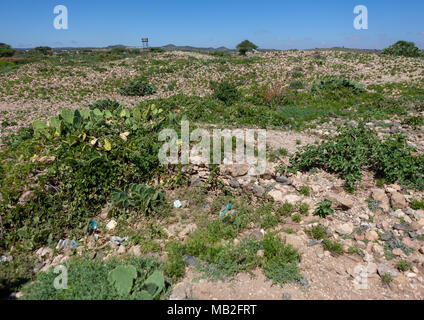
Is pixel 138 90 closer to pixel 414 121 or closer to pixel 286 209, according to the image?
pixel 286 209

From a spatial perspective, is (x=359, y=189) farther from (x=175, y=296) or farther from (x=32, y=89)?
(x=32, y=89)

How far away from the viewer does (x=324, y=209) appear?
4020 millimetres

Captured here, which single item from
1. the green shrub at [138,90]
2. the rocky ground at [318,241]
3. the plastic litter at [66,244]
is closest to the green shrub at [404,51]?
the rocky ground at [318,241]

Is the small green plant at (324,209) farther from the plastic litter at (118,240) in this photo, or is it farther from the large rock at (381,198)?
the plastic litter at (118,240)

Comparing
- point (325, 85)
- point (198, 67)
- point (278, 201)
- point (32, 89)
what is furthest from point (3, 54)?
point (278, 201)

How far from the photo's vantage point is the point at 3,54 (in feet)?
124

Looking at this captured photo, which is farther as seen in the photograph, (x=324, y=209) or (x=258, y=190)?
(x=258, y=190)

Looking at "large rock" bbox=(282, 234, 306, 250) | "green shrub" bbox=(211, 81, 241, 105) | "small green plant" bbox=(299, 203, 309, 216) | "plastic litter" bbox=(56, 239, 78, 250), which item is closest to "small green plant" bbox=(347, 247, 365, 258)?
"large rock" bbox=(282, 234, 306, 250)

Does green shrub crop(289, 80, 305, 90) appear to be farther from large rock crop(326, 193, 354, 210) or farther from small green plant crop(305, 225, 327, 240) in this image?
small green plant crop(305, 225, 327, 240)

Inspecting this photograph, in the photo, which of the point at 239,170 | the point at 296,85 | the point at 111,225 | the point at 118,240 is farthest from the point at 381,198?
the point at 296,85

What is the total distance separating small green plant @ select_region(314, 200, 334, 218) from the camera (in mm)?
4016

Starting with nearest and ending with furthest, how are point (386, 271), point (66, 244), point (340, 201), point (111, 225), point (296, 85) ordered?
point (386, 271)
point (66, 244)
point (340, 201)
point (111, 225)
point (296, 85)

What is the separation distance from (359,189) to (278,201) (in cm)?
147

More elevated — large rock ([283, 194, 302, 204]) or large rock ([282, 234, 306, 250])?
large rock ([283, 194, 302, 204])
